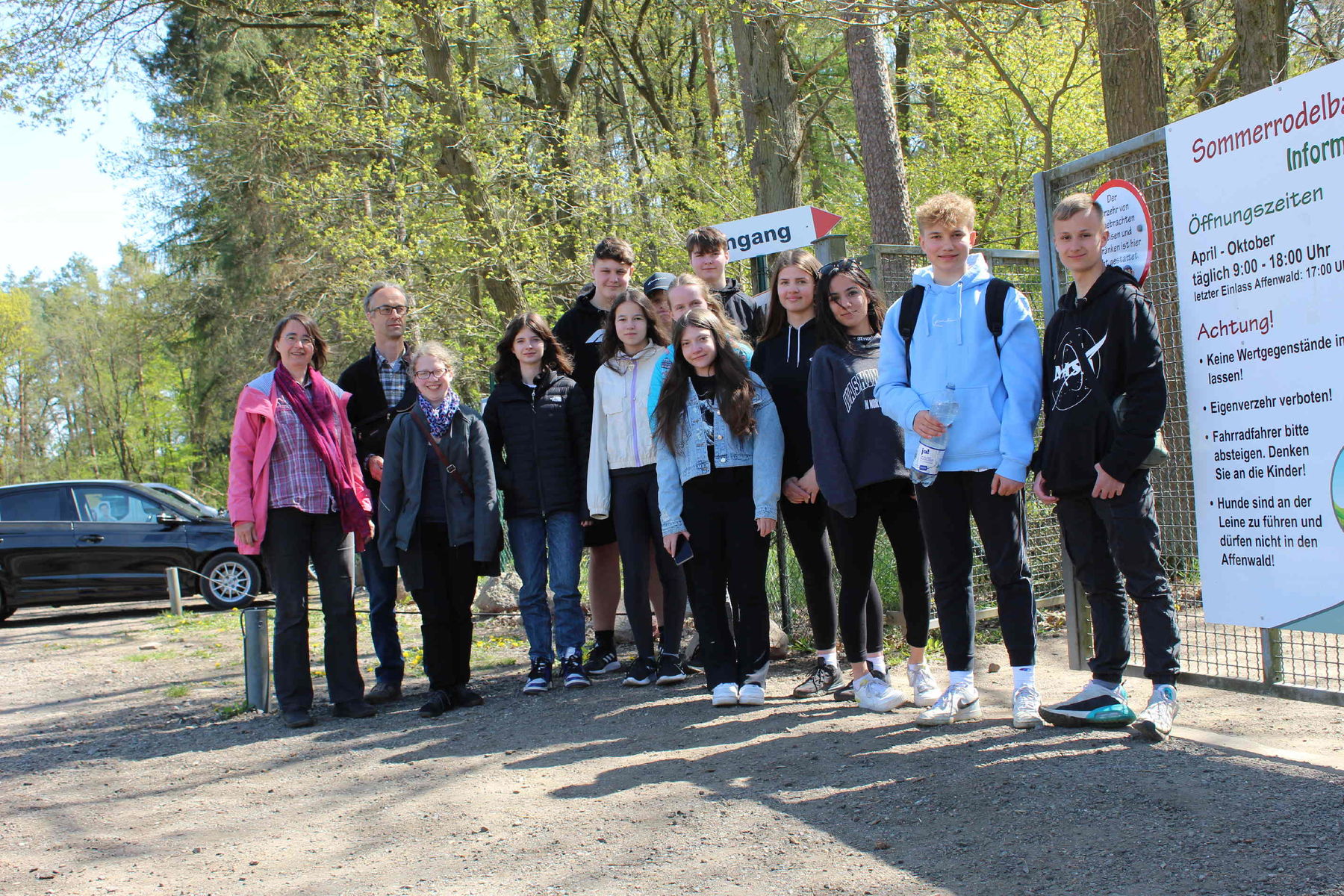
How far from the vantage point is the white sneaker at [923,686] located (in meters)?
4.98

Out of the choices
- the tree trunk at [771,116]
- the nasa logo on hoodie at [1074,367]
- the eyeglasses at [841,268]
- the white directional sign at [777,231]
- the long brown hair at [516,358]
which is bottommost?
the nasa logo on hoodie at [1074,367]

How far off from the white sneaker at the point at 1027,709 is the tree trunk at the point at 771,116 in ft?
31.3

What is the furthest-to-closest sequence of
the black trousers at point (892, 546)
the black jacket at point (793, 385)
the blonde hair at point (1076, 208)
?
the black jacket at point (793, 385) < the black trousers at point (892, 546) < the blonde hair at point (1076, 208)

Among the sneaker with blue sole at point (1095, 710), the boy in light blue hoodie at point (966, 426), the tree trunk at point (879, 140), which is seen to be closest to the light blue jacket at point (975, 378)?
the boy in light blue hoodie at point (966, 426)

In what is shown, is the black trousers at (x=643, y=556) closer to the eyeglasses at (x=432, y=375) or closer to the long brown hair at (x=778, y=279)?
the long brown hair at (x=778, y=279)

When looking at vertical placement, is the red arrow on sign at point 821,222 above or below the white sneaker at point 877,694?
above

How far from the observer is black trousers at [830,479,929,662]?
5.02 metres

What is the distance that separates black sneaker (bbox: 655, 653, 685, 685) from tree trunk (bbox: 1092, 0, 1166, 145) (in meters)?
4.90

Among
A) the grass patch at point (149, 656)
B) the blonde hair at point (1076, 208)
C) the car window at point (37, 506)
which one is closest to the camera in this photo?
the blonde hair at point (1076, 208)

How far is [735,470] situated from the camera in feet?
17.6

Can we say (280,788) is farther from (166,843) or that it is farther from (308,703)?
(308,703)

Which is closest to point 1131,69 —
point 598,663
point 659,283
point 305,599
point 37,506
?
point 659,283

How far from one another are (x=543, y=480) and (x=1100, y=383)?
3.11 metres

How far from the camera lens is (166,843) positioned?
3.99 metres
